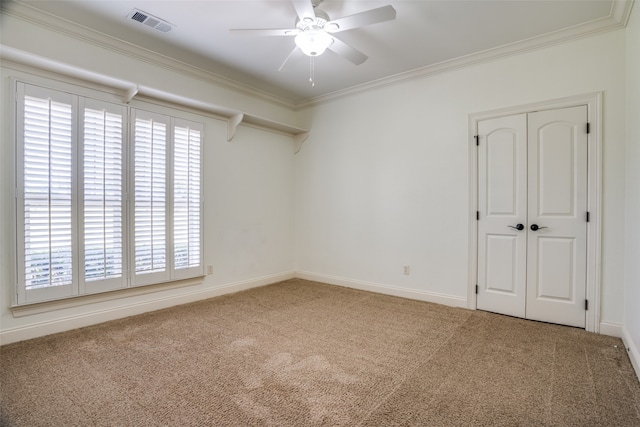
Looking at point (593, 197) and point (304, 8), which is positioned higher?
point (304, 8)

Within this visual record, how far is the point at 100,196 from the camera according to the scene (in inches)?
120

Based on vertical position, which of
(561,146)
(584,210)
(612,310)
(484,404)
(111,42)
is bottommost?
(484,404)

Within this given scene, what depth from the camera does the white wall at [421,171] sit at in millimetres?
2791

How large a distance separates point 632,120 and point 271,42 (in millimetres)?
3240

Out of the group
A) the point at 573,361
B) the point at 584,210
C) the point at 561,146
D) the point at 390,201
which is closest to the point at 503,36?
the point at 561,146

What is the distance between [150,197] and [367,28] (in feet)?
9.42

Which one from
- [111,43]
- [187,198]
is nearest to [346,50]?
[111,43]

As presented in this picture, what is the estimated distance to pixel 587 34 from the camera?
112 inches

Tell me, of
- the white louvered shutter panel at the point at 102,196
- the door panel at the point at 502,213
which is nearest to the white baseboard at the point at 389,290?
the door panel at the point at 502,213

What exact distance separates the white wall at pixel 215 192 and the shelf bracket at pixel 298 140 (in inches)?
2.9

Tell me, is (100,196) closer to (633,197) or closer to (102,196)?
(102,196)

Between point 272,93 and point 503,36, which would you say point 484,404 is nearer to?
point 503,36

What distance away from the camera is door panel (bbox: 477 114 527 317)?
3.21m

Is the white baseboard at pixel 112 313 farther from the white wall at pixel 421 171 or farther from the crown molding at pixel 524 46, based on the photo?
the crown molding at pixel 524 46
